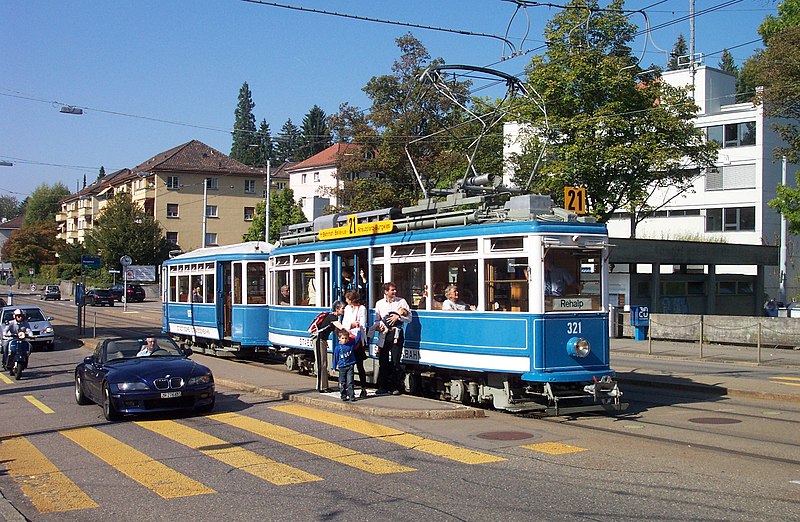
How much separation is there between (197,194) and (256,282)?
65.0 meters

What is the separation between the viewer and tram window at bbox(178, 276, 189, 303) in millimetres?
27156

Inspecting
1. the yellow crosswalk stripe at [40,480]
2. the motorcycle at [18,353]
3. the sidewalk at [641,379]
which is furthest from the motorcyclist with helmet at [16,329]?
the yellow crosswalk stripe at [40,480]

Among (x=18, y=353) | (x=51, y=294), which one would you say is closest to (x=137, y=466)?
(x=18, y=353)

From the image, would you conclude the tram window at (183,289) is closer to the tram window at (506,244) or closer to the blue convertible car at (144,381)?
the blue convertible car at (144,381)

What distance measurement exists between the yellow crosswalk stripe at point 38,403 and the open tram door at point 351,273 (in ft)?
19.0

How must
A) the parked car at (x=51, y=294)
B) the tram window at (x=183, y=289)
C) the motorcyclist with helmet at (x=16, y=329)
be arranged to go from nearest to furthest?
the motorcyclist with helmet at (x=16, y=329) → the tram window at (x=183, y=289) → the parked car at (x=51, y=294)

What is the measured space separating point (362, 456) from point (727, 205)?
48182 mm

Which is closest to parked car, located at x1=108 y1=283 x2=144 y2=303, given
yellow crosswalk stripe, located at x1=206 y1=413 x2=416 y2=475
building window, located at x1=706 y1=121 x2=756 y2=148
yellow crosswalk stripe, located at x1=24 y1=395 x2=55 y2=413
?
building window, located at x1=706 y1=121 x2=756 y2=148

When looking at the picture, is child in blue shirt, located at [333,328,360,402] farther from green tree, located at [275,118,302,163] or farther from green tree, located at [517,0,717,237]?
green tree, located at [275,118,302,163]

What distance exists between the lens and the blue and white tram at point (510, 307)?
12719mm

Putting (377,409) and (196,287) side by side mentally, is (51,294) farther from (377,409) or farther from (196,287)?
(377,409)

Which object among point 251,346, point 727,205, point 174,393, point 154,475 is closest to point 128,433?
point 174,393

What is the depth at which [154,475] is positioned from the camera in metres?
9.25

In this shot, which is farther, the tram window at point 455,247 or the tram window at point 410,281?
the tram window at point 410,281
